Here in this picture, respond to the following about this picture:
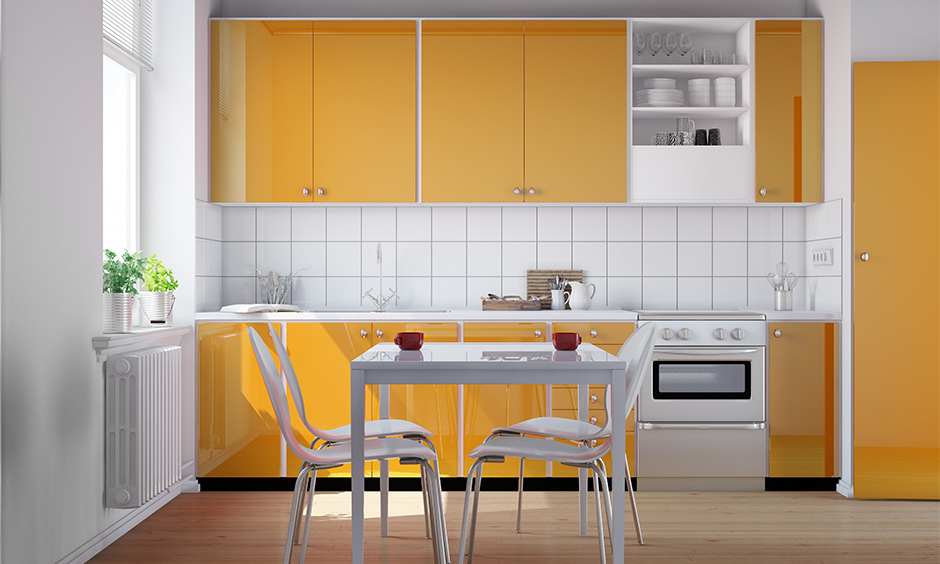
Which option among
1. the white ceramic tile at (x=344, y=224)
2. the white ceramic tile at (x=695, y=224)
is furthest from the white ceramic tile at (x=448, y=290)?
the white ceramic tile at (x=695, y=224)

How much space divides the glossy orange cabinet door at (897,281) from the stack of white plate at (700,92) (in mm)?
668

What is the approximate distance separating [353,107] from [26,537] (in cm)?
230

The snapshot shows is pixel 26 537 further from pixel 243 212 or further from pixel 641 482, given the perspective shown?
pixel 641 482

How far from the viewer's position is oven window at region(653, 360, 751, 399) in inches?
135

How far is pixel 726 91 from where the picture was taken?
3.67 meters

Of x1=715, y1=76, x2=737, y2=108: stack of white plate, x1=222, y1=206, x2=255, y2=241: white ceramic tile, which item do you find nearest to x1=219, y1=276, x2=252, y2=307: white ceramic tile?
x1=222, y1=206, x2=255, y2=241: white ceramic tile

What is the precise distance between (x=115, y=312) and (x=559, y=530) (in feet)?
6.47

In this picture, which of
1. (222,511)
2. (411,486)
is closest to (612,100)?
(411,486)

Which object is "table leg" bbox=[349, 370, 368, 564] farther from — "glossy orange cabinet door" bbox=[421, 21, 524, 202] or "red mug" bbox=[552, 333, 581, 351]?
"glossy orange cabinet door" bbox=[421, 21, 524, 202]

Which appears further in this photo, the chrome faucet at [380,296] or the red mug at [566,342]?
the chrome faucet at [380,296]

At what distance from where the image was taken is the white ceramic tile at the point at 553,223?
3979mm

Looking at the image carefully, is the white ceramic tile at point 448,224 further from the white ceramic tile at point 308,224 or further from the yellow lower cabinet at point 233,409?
the yellow lower cabinet at point 233,409

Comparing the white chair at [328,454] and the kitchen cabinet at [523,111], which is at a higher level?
the kitchen cabinet at [523,111]

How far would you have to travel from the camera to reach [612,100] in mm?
3607
